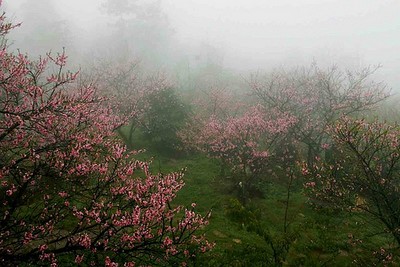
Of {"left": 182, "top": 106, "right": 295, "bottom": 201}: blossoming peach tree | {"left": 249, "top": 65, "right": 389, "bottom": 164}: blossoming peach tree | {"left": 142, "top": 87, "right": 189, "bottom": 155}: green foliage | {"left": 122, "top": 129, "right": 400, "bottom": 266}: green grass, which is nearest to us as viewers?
{"left": 122, "top": 129, "right": 400, "bottom": 266}: green grass

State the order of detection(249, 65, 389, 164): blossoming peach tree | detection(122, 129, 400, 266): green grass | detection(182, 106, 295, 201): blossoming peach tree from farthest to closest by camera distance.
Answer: detection(249, 65, 389, 164): blossoming peach tree → detection(182, 106, 295, 201): blossoming peach tree → detection(122, 129, 400, 266): green grass

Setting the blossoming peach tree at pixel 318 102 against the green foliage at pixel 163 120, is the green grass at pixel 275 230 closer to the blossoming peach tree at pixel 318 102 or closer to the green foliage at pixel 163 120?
the green foliage at pixel 163 120

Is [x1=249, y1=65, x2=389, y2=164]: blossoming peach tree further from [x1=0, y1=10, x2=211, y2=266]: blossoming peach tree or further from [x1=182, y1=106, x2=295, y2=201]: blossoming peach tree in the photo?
[x1=0, y1=10, x2=211, y2=266]: blossoming peach tree

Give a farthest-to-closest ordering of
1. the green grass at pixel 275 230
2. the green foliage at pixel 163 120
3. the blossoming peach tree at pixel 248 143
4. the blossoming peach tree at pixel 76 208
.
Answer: the green foliage at pixel 163 120 < the blossoming peach tree at pixel 248 143 < the green grass at pixel 275 230 < the blossoming peach tree at pixel 76 208

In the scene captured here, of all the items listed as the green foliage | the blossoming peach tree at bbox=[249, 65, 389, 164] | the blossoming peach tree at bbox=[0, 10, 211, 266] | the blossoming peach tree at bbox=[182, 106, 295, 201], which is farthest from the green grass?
the blossoming peach tree at bbox=[249, 65, 389, 164]

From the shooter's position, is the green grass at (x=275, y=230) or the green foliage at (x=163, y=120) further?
the green foliage at (x=163, y=120)

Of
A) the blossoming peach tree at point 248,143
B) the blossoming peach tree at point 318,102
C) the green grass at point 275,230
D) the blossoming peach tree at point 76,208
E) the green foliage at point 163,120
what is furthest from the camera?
the green foliage at point 163,120

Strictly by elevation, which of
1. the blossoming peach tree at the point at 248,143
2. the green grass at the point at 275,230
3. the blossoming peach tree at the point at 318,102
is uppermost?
the blossoming peach tree at the point at 318,102

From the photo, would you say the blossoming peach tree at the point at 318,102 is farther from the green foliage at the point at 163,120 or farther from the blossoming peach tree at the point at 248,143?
the green foliage at the point at 163,120

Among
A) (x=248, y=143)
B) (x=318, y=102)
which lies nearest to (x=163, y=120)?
(x=248, y=143)

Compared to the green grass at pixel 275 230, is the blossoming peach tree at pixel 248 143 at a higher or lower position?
higher

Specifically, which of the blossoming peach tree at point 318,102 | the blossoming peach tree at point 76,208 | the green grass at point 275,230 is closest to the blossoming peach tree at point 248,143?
the green grass at point 275,230

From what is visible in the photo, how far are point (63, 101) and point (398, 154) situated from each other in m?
15.0

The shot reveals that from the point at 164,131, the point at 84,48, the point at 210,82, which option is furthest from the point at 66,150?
the point at 84,48
